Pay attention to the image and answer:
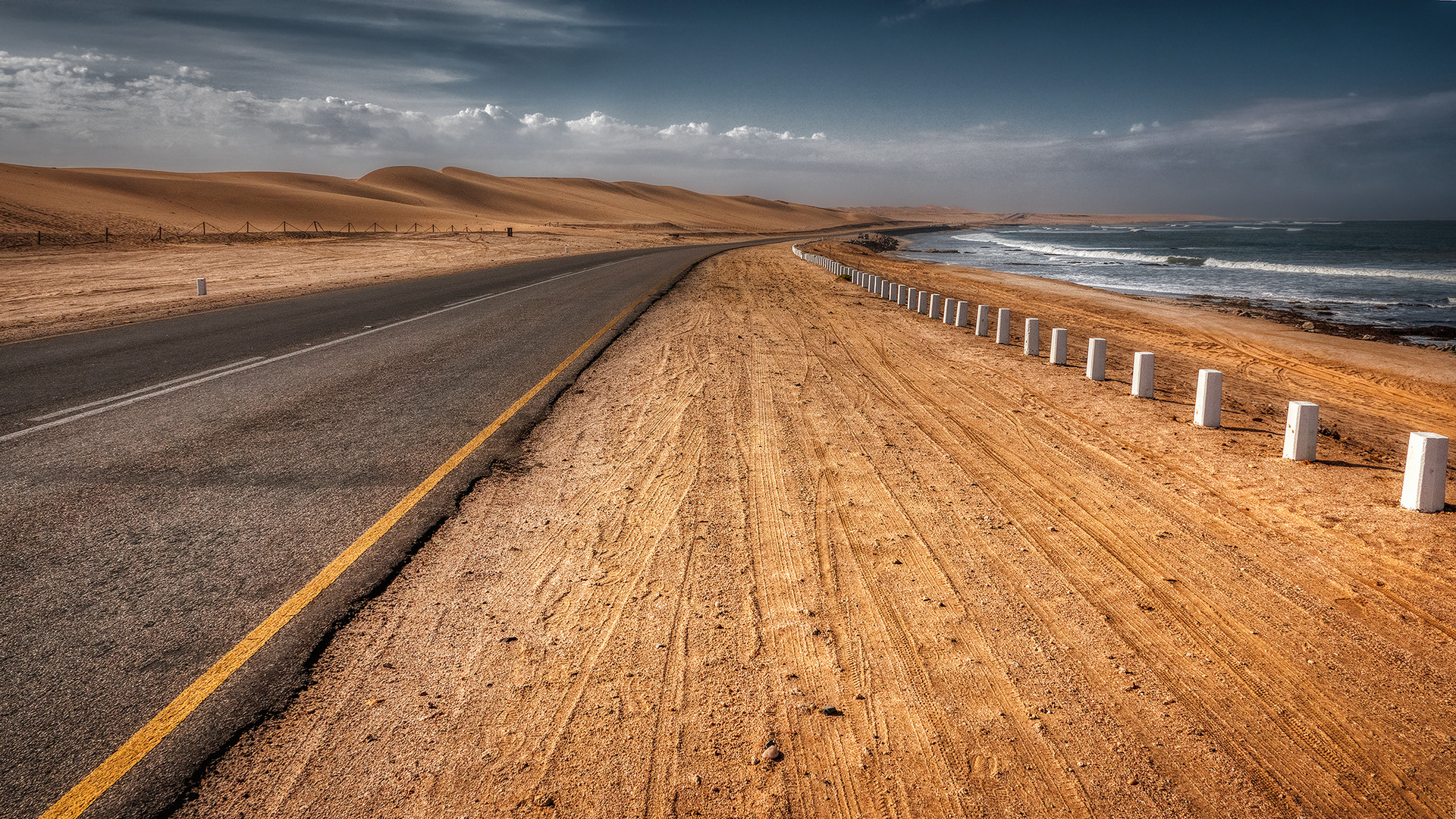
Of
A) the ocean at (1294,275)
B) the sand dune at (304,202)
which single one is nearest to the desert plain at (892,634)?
the ocean at (1294,275)

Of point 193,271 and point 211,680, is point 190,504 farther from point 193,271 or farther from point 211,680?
point 193,271

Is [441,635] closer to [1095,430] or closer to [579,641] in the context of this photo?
[579,641]

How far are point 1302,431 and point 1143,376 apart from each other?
8.22 feet

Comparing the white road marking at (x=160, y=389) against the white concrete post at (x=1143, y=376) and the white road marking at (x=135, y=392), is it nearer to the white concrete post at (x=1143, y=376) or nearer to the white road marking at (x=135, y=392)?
the white road marking at (x=135, y=392)

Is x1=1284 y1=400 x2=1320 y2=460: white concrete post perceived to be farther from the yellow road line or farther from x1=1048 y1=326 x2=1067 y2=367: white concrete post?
the yellow road line

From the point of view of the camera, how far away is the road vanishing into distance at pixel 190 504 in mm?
2990

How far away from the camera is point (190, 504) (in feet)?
16.6

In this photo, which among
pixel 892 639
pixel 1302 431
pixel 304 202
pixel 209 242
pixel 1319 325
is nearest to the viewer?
pixel 892 639

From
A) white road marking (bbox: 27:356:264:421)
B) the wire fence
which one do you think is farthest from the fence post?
the wire fence

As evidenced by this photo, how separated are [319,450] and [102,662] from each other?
121 inches

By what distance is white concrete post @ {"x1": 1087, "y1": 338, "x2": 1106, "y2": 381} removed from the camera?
9.72 metres

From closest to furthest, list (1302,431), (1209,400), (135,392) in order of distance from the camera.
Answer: (1302,431), (1209,400), (135,392)

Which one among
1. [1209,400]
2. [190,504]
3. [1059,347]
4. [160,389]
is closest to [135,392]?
[160,389]

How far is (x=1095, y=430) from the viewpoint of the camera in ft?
24.3
